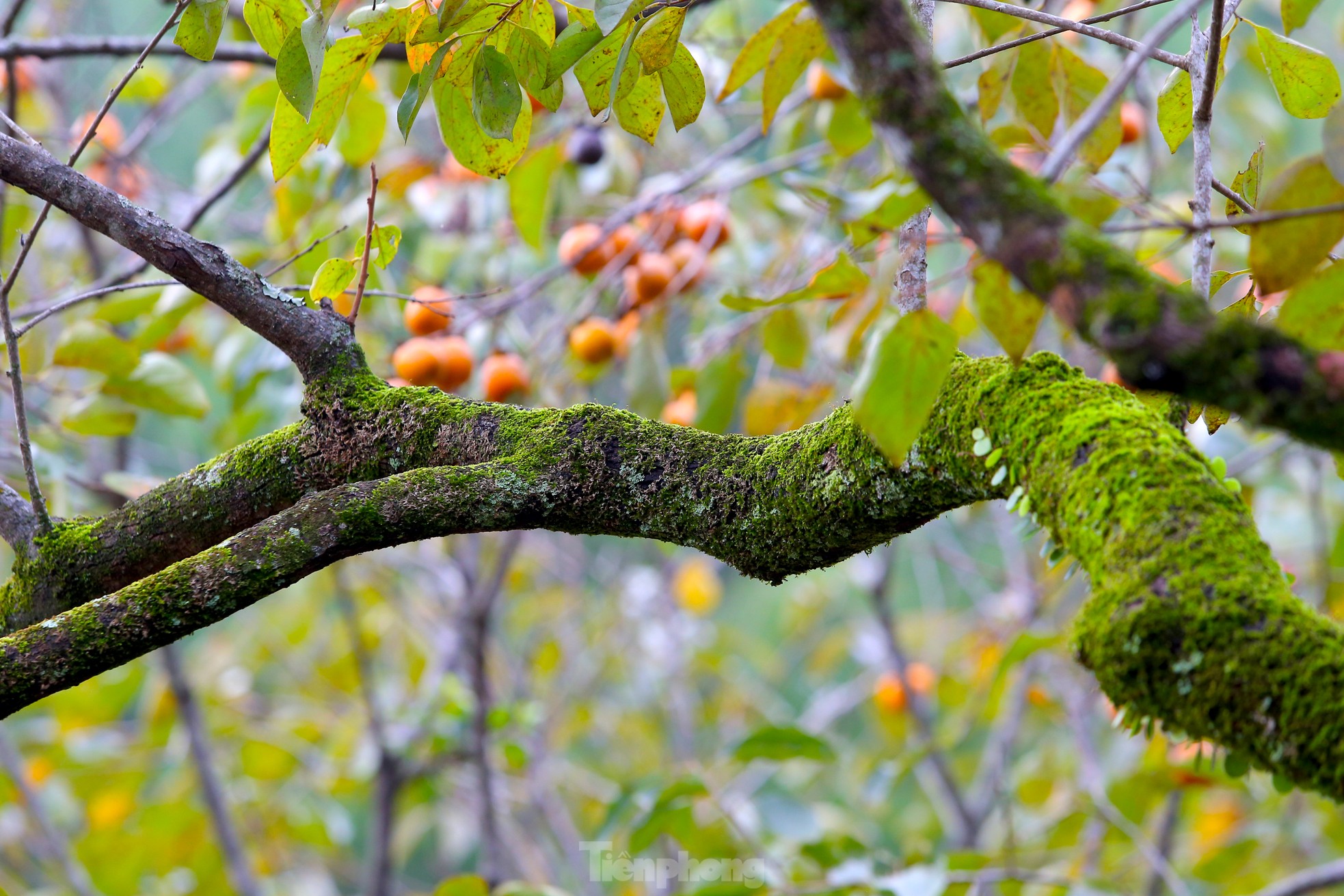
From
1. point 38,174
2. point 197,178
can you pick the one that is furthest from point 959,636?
point 38,174

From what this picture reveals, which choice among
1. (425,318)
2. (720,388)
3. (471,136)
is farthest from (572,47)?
(425,318)

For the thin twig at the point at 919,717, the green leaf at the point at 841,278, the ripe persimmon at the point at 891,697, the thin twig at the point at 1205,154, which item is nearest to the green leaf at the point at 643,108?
the green leaf at the point at 841,278

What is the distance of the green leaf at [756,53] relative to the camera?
1043mm

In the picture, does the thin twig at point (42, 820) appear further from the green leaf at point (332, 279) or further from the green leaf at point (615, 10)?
the green leaf at point (615, 10)

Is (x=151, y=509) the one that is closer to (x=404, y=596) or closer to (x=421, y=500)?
(x=421, y=500)

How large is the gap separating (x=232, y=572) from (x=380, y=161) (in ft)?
6.21


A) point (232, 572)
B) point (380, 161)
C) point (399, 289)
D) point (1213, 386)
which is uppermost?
point (380, 161)

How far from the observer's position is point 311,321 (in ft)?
2.72

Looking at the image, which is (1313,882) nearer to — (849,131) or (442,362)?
(849,131)

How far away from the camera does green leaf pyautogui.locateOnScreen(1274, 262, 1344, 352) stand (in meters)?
0.50

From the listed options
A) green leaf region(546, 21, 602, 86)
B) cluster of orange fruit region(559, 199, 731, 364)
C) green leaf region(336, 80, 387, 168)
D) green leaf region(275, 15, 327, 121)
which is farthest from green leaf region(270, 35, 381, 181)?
cluster of orange fruit region(559, 199, 731, 364)

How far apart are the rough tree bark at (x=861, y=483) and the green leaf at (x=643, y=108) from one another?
10.3 inches

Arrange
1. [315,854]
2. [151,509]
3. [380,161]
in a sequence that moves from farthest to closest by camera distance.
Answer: [315,854], [380,161], [151,509]

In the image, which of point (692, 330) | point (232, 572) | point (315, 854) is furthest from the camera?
Answer: point (315, 854)
